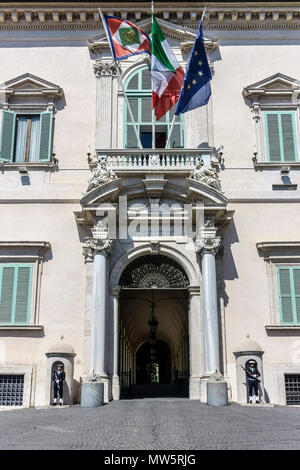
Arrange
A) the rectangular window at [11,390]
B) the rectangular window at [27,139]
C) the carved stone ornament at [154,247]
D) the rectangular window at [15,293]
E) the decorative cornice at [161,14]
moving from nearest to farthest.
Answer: the rectangular window at [11,390]
the rectangular window at [15,293]
the carved stone ornament at [154,247]
the rectangular window at [27,139]
the decorative cornice at [161,14]

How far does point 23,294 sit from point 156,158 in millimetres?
5349

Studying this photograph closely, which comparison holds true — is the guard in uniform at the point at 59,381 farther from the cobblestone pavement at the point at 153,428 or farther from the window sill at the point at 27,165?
the window sill at the point at 27,165

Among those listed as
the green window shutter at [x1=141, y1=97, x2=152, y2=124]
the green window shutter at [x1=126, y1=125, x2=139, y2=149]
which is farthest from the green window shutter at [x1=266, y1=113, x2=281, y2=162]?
the green window shutter at [x1=126, y1=125, x2=139, y2=149]

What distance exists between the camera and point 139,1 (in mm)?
16922

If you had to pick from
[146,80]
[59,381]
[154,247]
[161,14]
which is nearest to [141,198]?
[154,247]

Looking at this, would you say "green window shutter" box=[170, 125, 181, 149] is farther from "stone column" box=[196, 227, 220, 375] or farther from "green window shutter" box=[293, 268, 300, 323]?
"green window shutter" box=[293, 268, 300, 323]

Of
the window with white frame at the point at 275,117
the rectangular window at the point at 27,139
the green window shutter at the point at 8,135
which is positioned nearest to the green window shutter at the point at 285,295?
the window with white frame at the point at 275,117

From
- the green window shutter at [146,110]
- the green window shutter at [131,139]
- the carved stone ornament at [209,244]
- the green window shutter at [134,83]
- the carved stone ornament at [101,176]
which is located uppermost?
the green window shutter at [134,83]

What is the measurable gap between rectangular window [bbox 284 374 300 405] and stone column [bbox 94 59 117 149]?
27.5ft

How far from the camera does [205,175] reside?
14.7 meters

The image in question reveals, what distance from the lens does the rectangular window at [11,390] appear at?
46.5ft

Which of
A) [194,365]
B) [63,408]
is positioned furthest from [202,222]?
[63,408]

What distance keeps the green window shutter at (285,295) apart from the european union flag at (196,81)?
532 cm

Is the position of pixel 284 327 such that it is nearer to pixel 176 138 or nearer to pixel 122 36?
pixel 176 138
